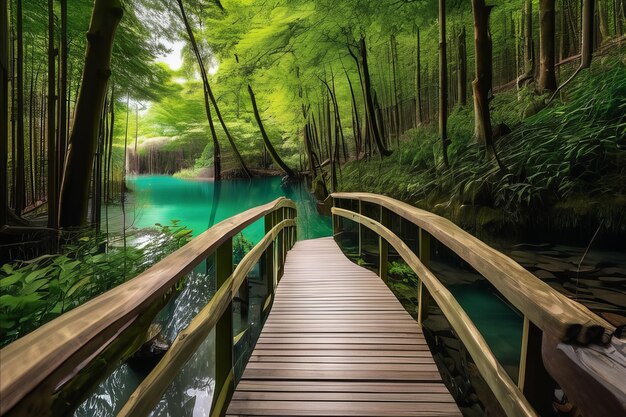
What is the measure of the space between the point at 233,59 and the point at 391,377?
12.6 metres

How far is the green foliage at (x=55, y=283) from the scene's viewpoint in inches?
91.7

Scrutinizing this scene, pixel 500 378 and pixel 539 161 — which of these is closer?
pixel 500 378

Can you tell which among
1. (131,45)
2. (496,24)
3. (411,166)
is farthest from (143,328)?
(496,24)

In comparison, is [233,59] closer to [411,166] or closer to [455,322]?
[411,166]

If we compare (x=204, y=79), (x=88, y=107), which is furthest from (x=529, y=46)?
(x=88, y=107)

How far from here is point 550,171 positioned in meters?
5.24

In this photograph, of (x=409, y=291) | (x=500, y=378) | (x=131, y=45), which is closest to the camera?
(x=500, y=378)

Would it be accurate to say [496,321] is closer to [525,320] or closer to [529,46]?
[525,320]

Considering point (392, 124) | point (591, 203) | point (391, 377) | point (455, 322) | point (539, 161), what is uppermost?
point (392, 124)

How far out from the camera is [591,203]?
455cm

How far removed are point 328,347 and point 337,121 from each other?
1217cm

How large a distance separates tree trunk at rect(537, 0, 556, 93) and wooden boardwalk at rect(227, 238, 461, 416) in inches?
267

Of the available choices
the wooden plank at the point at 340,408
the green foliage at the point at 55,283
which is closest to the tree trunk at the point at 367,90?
the green foliage at the point at 55,283

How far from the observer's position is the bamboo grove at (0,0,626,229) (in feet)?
15.8
